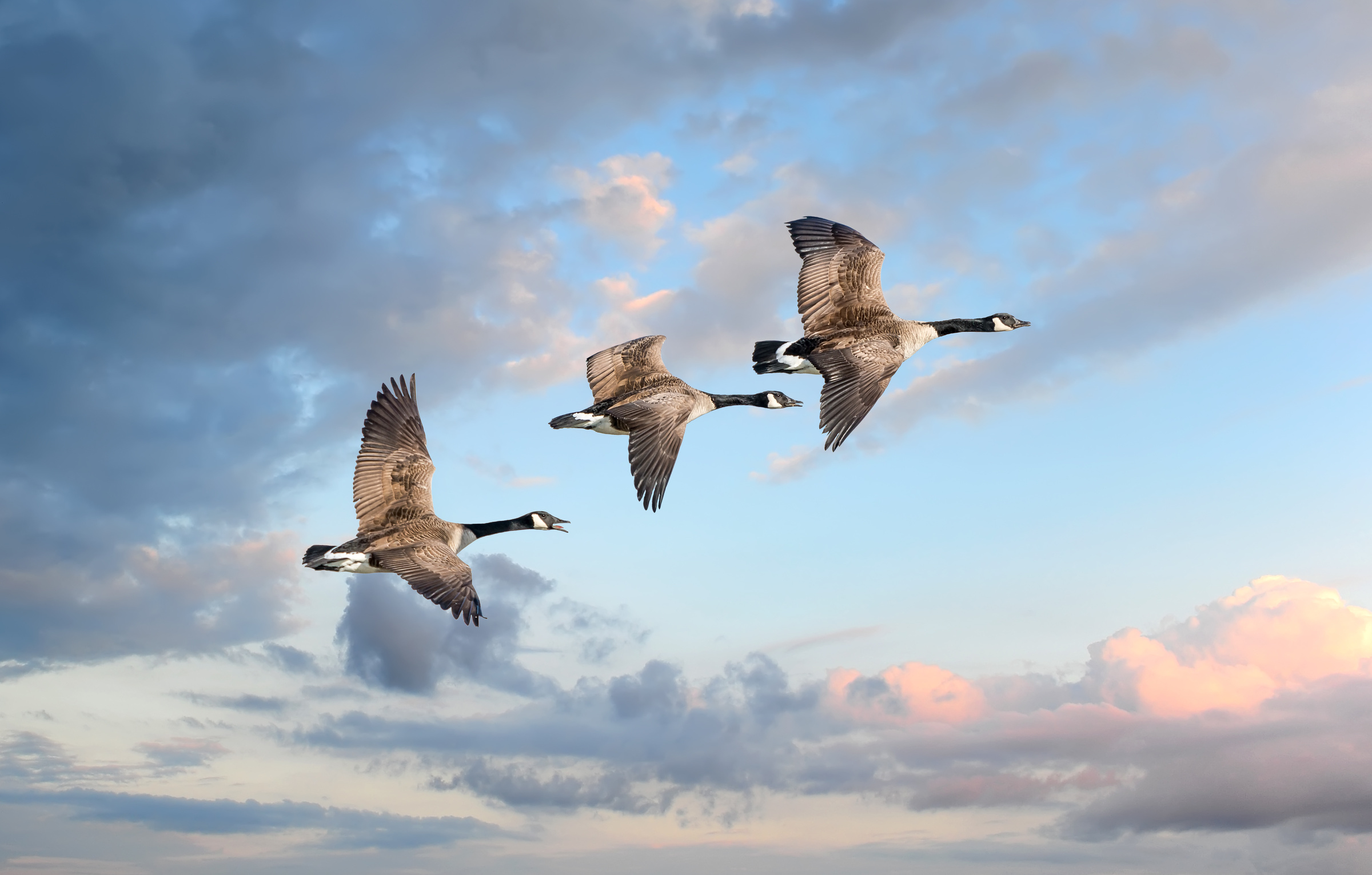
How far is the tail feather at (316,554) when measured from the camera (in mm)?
26016

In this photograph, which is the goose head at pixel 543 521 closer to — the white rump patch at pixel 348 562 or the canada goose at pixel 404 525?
the canada goose at pixel 404 525

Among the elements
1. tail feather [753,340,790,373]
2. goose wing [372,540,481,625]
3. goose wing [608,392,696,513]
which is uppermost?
tail feather [753,340,790,373]

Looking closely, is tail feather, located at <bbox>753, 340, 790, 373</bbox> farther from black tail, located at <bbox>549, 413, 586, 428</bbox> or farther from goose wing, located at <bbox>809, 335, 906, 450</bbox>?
black tail, located at <bbox>549, 413, 586, 428</bbox>

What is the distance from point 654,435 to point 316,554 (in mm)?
8350

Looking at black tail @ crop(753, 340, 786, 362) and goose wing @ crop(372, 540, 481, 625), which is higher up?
black tail @ crop(753, 340, 786, 362)

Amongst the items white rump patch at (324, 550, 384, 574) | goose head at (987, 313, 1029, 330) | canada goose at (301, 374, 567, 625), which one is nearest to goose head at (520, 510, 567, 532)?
canada goose at (301, 374, 567, 625)

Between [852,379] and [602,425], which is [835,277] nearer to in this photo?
[852,379]

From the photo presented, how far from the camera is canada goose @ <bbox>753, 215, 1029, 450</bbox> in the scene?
25281 mm

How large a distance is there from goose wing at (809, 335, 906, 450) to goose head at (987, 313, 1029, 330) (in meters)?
6.88

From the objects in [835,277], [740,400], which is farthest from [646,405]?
[835,277]

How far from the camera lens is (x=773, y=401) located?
3362 centimetres

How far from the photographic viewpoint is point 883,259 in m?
31.2

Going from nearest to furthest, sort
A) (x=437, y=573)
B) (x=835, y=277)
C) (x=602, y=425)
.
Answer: (x=437, y=573) < (x=602, y=425) < (x=835, y=277)

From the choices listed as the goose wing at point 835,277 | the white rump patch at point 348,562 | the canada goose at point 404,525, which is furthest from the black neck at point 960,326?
the white rump patch at point 348,562
